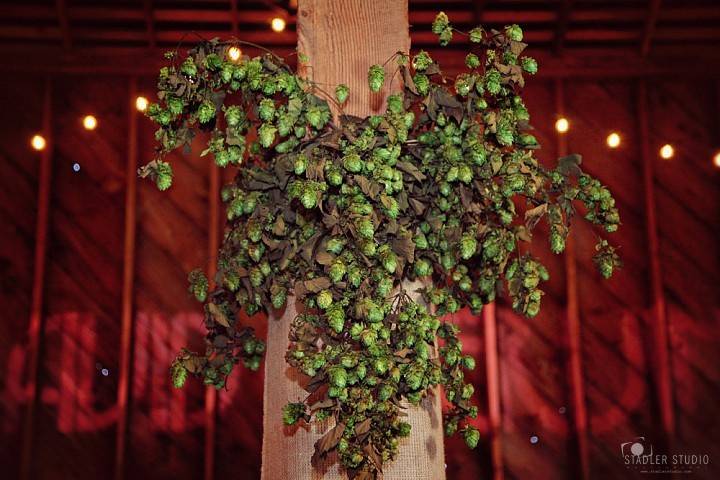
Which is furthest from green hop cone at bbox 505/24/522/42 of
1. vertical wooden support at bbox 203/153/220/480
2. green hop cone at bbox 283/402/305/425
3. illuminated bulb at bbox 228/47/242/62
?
vertical wooden support at bbox 203/153/220/480

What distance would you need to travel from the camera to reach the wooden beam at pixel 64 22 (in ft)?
18.2

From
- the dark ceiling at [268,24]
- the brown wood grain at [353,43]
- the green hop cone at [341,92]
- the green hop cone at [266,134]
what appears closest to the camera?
the green hop cone at [266,134]

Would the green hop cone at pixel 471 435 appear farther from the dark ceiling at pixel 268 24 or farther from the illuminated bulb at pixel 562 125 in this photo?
the illuminated bulb at pixel 562 125

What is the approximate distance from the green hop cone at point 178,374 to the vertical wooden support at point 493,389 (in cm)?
415

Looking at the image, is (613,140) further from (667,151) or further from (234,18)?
(234,18)

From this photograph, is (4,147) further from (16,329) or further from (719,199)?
(719,199)

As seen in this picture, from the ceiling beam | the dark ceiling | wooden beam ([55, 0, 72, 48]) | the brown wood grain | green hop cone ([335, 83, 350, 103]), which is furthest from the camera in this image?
the ceiling beam

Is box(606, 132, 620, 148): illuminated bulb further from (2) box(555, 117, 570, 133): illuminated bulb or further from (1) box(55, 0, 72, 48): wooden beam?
(1) box(55, 0, 72, 48): wooden beam

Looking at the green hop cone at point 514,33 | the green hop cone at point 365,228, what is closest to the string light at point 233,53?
the green hop cone at point 365,228

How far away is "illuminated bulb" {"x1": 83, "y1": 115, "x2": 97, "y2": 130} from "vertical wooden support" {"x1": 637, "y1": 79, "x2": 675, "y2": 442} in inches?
164

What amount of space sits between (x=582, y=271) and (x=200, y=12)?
11.4 ft

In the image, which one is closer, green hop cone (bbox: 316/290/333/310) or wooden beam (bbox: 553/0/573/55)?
green hop cone (bbox: 316/290/333/310)

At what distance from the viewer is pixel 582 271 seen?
231 inches

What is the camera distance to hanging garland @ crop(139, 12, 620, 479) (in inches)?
51.7
